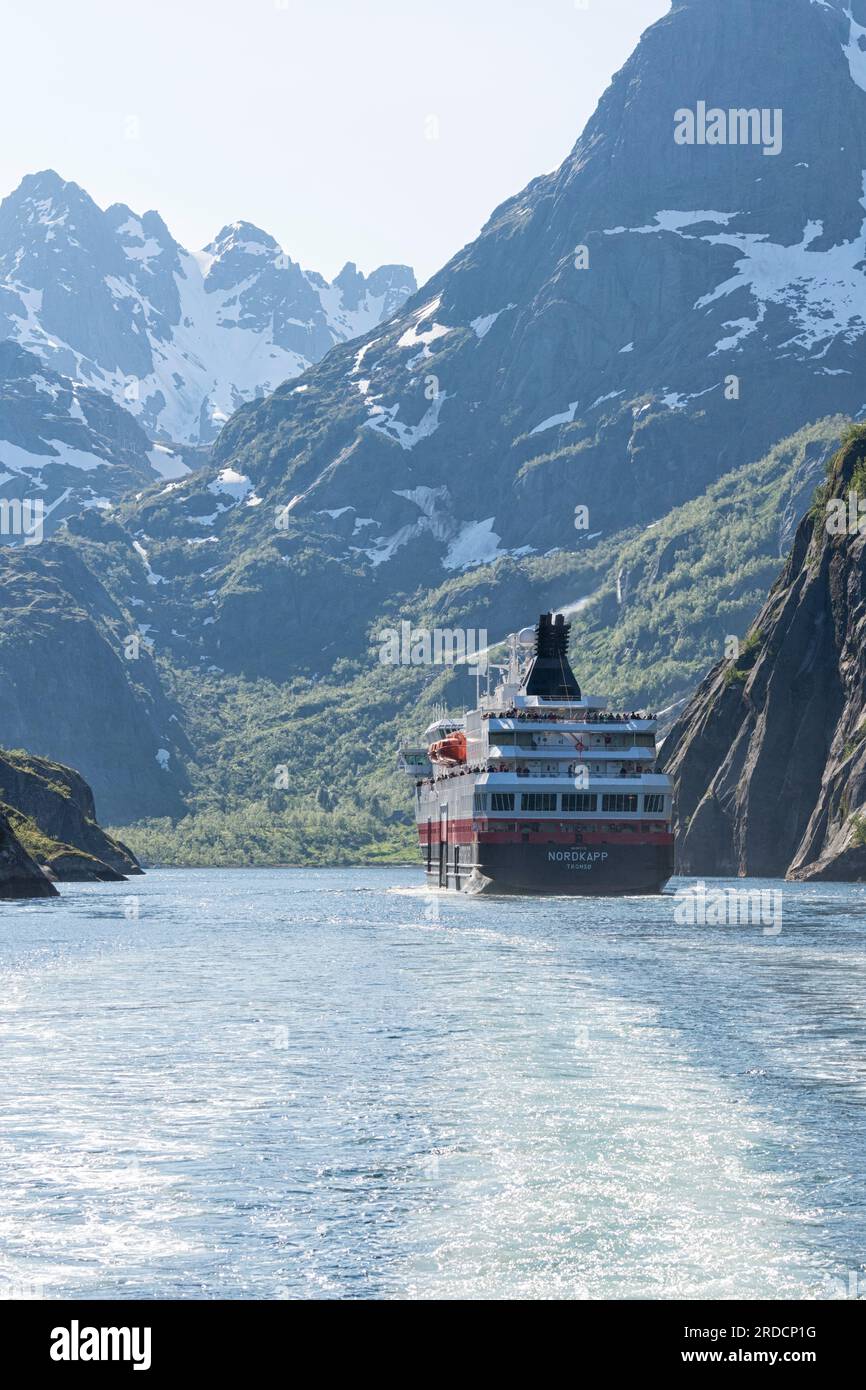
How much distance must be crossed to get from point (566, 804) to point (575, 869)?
17.2 ft

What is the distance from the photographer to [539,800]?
148 m

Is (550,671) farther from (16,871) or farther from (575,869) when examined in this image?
(16,871)

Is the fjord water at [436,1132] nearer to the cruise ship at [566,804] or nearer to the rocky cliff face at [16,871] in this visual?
the cruise ship at [566,804]

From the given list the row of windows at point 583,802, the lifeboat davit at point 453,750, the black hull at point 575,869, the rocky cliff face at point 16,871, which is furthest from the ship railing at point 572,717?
the rocky cliff face at point 16,871

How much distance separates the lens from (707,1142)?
3816cm

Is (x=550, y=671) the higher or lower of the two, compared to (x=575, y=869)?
higher

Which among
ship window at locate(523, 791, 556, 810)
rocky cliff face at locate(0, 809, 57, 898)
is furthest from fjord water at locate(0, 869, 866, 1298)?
rocky cliff face at locate(0, 809, 57, 898)

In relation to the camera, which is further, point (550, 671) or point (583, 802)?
point (550, 671)

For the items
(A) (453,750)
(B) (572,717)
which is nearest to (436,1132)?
(B) (572,717)

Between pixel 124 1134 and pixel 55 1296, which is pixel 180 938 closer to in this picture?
pixel 124 1134

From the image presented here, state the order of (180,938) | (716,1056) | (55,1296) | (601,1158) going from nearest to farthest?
1. (55,1296)
2. (601,1158)
3. (716,1056)
4. (180,938)

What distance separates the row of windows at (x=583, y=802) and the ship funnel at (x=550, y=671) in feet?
52.4
